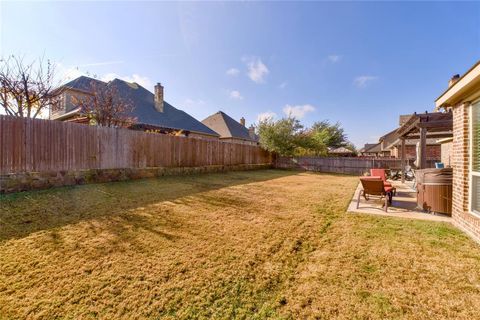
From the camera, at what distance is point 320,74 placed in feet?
55.9

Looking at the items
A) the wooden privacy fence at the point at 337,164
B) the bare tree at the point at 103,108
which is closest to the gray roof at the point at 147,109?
the bare tree at the point at 103,108

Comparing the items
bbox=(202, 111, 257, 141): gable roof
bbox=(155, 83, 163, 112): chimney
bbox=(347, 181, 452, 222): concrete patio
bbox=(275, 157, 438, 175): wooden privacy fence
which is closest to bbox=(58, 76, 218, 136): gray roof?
bbox=(155, 83, 163, 112): chimney

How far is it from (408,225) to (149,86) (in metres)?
21.8

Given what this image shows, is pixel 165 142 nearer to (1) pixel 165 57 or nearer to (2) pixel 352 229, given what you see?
(1) pixel 165 57

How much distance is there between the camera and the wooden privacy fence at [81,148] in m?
6.01

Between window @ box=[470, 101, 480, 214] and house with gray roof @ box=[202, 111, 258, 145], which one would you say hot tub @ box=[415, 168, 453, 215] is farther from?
house with gray roof @ box=[202, 111, 258, 145]

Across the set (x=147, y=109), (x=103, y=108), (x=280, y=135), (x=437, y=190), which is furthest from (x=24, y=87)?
(x=280, y=135)

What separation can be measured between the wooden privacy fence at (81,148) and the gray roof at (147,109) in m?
5.29

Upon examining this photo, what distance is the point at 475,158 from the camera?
3.57 m

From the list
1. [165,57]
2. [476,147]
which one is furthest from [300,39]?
[476,147]

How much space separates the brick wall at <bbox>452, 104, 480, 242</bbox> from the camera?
367cm

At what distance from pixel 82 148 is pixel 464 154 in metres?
10.9

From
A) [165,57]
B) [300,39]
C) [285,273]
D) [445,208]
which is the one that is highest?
[300,39]

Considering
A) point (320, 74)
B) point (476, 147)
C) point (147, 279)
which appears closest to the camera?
point (147, 279)
